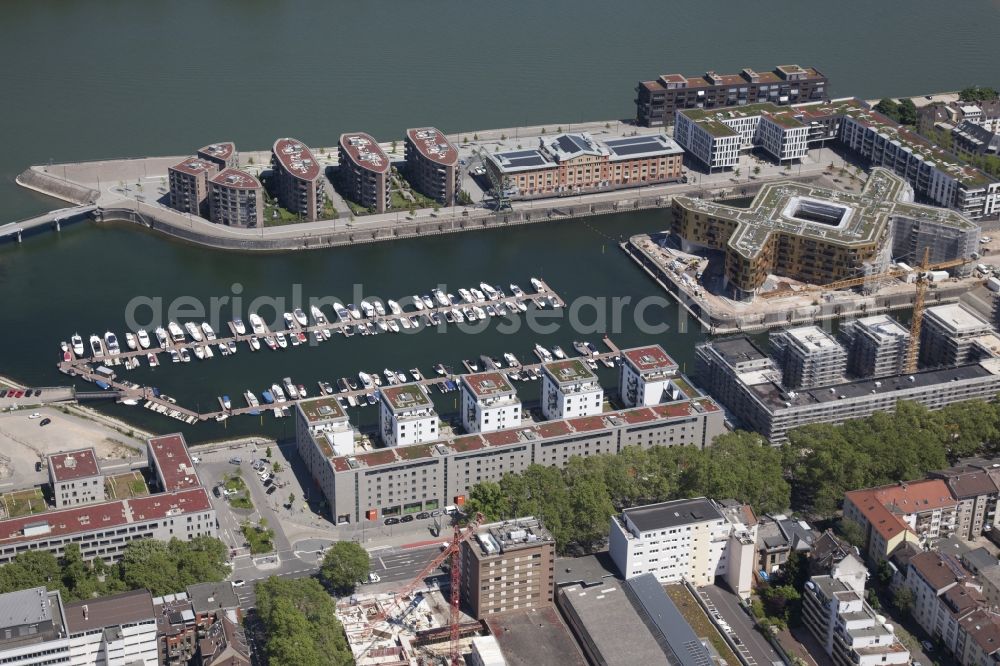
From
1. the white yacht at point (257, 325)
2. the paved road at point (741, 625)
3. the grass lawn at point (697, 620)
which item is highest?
the white yacht at point (257, 325)

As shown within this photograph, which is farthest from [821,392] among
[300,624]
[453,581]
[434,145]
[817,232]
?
[434,145]

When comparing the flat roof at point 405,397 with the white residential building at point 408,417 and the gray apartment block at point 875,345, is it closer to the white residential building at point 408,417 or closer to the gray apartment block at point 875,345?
the white residential building at point 408,417

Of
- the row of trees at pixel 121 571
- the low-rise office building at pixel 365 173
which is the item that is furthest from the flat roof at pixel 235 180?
the row of trees at pixel 121 571

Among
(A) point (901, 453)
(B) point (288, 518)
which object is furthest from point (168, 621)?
(A) point (901, 453)

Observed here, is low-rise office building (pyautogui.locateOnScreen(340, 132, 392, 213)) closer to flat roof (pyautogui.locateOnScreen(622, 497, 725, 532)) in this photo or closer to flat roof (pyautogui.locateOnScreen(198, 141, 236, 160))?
flat roof (pyautogui.locateOnScreen(198, 141, 236, 160))

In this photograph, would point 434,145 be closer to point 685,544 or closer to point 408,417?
point 408,417
